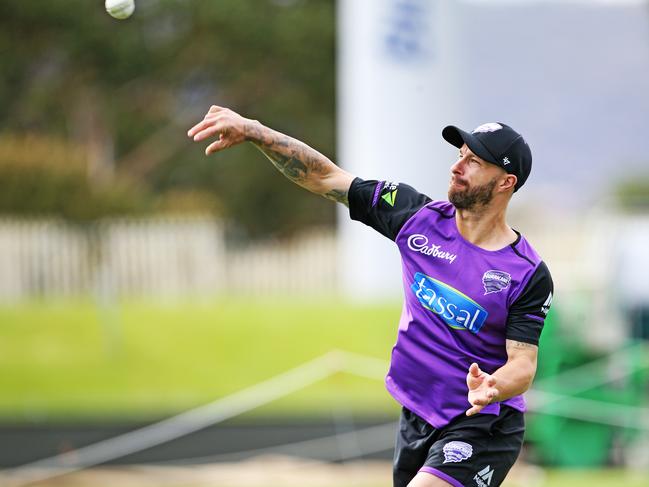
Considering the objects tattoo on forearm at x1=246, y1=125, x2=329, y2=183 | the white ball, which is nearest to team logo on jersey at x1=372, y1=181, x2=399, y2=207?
tattoo on forearm at x1=246, y1=125, x2=329, y2=183

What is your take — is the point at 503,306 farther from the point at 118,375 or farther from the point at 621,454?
the point at 118,375

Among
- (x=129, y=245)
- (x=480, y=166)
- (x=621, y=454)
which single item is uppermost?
(x=480, y=166)

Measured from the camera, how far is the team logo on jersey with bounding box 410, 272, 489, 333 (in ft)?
14.6

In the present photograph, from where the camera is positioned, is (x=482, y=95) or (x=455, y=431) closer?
(x=455, y=431)

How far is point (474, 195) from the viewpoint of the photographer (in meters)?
4.53

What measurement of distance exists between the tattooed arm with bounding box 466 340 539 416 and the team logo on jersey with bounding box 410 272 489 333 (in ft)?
0.53

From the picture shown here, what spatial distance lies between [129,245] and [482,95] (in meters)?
23.6

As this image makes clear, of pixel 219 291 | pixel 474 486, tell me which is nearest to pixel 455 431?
pixel 474 486

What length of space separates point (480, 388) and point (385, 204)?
1.03 meters

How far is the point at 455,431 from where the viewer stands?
14.8ft

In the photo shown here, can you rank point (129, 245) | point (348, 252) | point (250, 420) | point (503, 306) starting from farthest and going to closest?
point (129, 245) < point (348, 252) < point (250, 420) < point (503, 306)

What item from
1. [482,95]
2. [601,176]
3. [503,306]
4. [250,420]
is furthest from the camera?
[601,176]

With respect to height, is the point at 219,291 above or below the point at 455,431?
below

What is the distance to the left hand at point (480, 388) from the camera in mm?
4055
